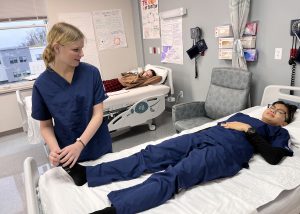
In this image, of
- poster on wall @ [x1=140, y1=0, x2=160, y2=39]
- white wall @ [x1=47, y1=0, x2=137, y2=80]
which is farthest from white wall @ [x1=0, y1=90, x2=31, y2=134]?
poster on wall @ [x1=140, y1=0, x2=160, y2=39]

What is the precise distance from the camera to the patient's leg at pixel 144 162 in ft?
4.51

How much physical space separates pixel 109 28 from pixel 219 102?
2427 millimetres

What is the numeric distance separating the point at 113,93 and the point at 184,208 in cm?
203

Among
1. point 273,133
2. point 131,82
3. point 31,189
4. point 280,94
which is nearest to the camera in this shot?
point 31,189

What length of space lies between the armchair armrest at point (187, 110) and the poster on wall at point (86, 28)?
1949mm

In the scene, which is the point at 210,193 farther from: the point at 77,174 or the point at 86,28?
the point at 86,28

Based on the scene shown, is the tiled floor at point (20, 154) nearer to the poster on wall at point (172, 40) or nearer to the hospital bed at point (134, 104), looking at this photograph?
the hospital bed at point (134, 104)

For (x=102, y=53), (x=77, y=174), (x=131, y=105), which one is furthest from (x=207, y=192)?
(x=102, y=53)

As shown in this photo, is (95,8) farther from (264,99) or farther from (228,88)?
(264,99)

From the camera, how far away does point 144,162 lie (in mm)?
1455

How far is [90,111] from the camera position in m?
1.40


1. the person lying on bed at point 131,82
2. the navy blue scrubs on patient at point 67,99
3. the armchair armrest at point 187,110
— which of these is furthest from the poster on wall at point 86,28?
the navy blue scrubs on patient at point 67,99

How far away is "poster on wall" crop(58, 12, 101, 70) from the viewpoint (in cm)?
375

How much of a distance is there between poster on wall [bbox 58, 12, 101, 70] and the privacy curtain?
2.33 metres
